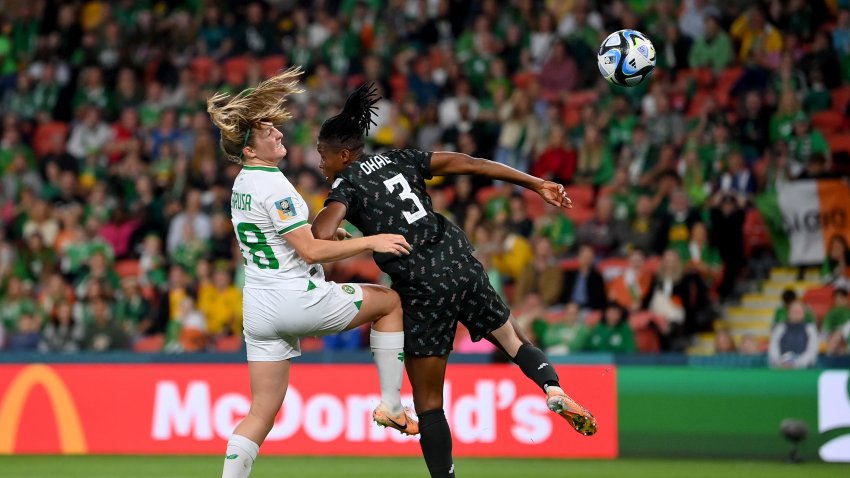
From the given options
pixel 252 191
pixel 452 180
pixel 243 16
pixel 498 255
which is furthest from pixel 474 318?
pixel 243 16

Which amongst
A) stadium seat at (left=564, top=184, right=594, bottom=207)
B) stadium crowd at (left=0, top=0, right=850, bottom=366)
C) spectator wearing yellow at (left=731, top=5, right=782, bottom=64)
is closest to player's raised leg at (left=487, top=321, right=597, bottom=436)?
stadium crowd at (left=0, top=0, right=850, bottom=366)

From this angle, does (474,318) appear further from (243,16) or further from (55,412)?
(243,16)

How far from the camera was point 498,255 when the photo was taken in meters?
15.2

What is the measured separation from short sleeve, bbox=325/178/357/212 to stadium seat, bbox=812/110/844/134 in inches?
373

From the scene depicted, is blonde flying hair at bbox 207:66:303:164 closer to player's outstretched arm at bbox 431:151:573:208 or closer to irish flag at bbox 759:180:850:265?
player's outstretched arm at bbox 431:151:573:208

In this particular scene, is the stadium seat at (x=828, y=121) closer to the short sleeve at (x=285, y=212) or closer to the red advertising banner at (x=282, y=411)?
the red advertising banner at (x=282, y=411)

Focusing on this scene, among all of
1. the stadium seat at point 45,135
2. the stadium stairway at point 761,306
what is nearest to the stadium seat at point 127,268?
the stadium seat at point 45,135

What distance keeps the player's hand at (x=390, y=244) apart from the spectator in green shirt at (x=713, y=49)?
409 inches

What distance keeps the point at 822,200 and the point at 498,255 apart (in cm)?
358

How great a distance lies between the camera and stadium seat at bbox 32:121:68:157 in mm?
19062

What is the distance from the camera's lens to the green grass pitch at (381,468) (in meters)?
10.8

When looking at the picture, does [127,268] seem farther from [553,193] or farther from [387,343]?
[553,193]

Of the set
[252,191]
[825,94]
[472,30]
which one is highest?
[472,30]

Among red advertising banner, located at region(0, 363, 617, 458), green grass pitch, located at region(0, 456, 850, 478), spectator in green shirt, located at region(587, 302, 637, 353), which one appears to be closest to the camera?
green grass pitch, located at region(0, 456, 850, 478)
